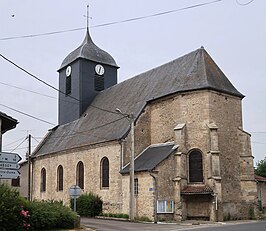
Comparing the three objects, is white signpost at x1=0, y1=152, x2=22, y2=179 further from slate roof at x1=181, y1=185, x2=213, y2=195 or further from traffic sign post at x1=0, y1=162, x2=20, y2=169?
slate roof at x1=181, y1=185, x2=213, y2=195

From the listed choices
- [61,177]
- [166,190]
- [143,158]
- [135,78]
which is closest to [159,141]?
[143,158]

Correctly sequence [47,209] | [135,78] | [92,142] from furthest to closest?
[135,78] → [92,142] → [47,209]

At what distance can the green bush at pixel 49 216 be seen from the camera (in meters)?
16.6

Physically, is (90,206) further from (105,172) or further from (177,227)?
(177,227)

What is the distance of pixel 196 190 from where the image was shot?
24.0m

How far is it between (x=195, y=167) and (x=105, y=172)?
23.4ft

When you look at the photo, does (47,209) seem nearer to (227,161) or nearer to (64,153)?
(227,161)

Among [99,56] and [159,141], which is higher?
[99,56]

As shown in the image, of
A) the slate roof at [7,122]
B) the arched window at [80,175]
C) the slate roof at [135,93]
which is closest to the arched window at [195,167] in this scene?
the slate roof at [135,93]

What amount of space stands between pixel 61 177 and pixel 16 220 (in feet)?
68.6

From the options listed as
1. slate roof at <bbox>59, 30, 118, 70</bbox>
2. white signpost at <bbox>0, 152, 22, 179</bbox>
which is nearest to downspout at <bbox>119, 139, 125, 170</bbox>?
slate roof at <bbox>59, 30, 118, 70</bbox>

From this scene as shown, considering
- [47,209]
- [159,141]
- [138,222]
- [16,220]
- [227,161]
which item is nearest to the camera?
[16,220]

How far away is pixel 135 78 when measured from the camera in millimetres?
33906

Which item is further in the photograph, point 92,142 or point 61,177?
point 61,177
